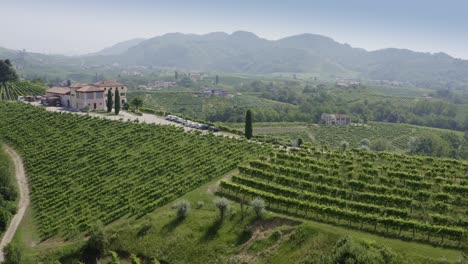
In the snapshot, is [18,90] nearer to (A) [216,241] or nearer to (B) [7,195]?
(B) [7,195]

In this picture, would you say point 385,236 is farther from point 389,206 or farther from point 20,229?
point 20,229

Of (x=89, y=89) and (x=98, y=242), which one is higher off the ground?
(x=89, y=89)

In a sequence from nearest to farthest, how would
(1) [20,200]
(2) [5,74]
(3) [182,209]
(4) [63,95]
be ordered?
(3) [182,209], (1) [20,200], (4) [63,95], (2) [5,74]

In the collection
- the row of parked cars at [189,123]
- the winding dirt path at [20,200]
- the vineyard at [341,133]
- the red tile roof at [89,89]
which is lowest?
the vineyard at [341,133]

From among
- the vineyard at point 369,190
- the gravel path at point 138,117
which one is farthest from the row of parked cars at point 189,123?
the vineyard at point 369,190

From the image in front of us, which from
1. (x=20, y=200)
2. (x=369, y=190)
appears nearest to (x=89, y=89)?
(x=20, y=200)

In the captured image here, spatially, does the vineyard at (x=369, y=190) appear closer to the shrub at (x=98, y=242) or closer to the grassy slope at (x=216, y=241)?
the grassy slope at (x=216, y=241)

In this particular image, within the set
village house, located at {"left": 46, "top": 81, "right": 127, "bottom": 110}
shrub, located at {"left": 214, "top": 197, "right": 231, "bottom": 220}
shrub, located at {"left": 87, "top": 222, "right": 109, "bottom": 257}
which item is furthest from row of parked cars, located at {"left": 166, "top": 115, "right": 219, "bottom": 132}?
shrub, located at {"left": 87, "top": 222, "right": 109, "bottom": 257}

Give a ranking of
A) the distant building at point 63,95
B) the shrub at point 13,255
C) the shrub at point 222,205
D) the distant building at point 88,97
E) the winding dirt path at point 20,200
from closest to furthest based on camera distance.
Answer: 1. the shrub at point 13,255
2. the shrub at point 222,205
3. the winding dirt path at point 20,200
4. the distant building at point 88,97
5. the distant building at point 63,95
